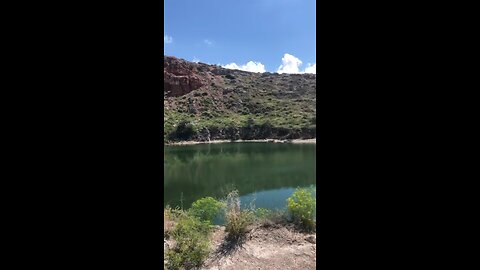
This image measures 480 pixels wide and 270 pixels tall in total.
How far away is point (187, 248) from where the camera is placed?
3.25 meters

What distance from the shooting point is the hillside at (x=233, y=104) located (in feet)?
110

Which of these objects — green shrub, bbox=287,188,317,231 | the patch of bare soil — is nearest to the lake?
green shrub, bbox=287,188,317,231

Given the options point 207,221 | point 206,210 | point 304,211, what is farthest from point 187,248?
point 304,211

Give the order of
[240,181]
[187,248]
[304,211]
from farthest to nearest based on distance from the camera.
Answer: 1. [240,181]
2. [304,211]
3. [187,248]

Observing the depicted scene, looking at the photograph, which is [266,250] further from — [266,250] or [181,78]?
[181,78]

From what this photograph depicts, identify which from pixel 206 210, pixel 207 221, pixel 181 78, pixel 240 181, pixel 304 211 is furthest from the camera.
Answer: pixel 181 78

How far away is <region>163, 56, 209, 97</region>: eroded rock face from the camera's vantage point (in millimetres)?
43531

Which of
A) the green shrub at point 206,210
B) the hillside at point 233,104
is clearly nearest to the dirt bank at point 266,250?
the green shrub at point 206,210

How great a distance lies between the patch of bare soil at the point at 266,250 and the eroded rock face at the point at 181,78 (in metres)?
39.5

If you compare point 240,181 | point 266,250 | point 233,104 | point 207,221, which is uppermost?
point 233,104

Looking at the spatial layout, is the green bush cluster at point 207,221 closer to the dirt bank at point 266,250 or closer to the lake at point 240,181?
the dirt bank at point 266,250

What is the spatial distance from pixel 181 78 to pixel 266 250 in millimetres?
43450
